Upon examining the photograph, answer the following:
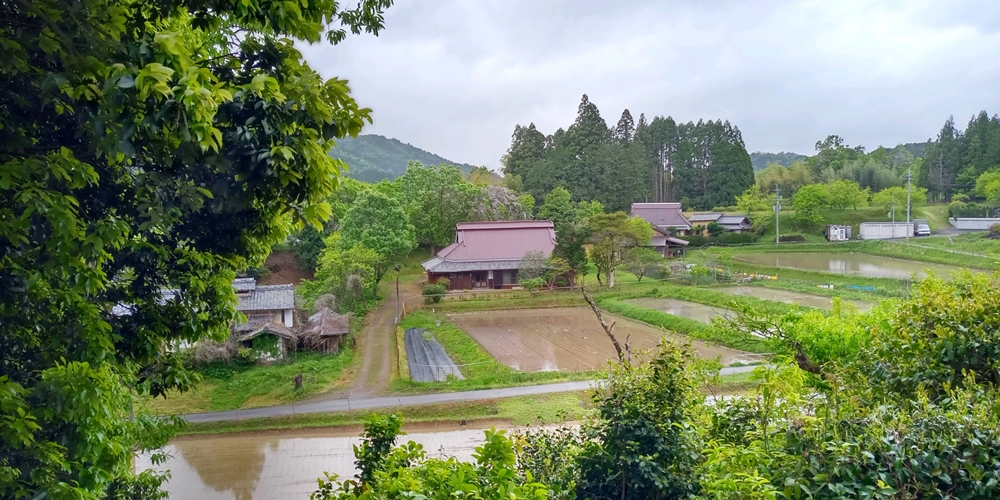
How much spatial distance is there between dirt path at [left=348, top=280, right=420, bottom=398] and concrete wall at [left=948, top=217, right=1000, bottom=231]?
35.2 m

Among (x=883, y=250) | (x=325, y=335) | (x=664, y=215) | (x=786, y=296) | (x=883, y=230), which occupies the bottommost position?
(x=786, y=296)

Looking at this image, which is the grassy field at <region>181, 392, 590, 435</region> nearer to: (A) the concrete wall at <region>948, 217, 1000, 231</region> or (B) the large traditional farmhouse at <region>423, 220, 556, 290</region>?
(B) the large traditional farmhouse at <region>423, 220, 556, 290</region>

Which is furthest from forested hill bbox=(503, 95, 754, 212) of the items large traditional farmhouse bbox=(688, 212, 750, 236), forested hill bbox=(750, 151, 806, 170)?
forested hill bbox=(750, 151, 806, 170)

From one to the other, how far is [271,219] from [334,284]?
777 inches

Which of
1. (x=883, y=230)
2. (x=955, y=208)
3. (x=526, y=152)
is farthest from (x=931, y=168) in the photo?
(x=526, y=152)

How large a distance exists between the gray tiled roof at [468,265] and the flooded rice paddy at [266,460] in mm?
16364

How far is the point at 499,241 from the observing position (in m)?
31.0

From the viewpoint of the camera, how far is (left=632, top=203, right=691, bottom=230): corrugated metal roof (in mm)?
42906

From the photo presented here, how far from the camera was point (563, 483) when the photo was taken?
12.0 feet

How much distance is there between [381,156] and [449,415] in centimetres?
10576

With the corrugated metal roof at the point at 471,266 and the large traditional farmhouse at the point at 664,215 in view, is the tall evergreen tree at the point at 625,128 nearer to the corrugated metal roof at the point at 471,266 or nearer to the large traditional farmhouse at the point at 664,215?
the large traditional farmhouse at the point at 664,215

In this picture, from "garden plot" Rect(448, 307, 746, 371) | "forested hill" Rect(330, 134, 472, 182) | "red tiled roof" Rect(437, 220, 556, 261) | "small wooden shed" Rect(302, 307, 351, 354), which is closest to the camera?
"garden plot" Rect(448, 307, 746, 371)

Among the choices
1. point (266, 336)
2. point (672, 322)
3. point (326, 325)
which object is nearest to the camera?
point (266, 336)

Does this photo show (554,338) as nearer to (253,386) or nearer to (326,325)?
(326,325)
